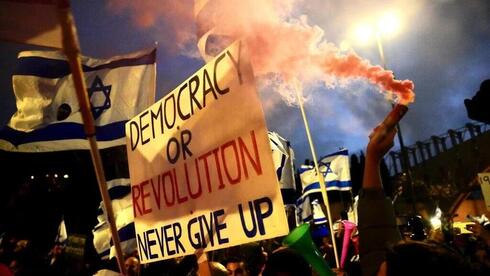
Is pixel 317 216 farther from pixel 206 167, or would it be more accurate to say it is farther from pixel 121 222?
pixel 206 167

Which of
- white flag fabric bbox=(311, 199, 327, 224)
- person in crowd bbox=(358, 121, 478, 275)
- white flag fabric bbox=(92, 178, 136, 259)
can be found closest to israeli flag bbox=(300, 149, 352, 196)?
white flag fabric bbox=(311, 199, 327, 224)

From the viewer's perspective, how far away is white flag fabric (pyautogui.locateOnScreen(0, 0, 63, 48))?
228cm

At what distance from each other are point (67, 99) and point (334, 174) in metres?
7.79

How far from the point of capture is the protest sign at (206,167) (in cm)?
268

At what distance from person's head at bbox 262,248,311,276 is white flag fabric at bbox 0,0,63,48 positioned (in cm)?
168

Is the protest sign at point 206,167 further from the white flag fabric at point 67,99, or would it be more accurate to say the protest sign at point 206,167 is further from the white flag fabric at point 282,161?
the white flag fabric at point 282,161

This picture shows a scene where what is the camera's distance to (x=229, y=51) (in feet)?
Answer: 9.53

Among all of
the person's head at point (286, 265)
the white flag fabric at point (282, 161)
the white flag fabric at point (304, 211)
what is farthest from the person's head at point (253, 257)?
the white flag fabric at point (304, 211)

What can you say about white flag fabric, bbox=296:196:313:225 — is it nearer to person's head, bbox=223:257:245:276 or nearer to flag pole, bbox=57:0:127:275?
person's head, bbox=223:257:245:276

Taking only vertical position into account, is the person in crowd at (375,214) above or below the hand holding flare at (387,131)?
Answer: below

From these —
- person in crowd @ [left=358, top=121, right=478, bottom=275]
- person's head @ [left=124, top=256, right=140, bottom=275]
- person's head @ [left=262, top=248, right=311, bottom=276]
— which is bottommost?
person's head @ [left=124, top=256, right=140, bottom=275]

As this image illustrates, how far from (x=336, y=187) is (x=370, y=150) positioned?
1018 centimetres

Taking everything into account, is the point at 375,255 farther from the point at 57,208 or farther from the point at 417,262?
the point at 57,208

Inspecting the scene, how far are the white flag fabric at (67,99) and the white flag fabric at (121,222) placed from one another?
0.71m
